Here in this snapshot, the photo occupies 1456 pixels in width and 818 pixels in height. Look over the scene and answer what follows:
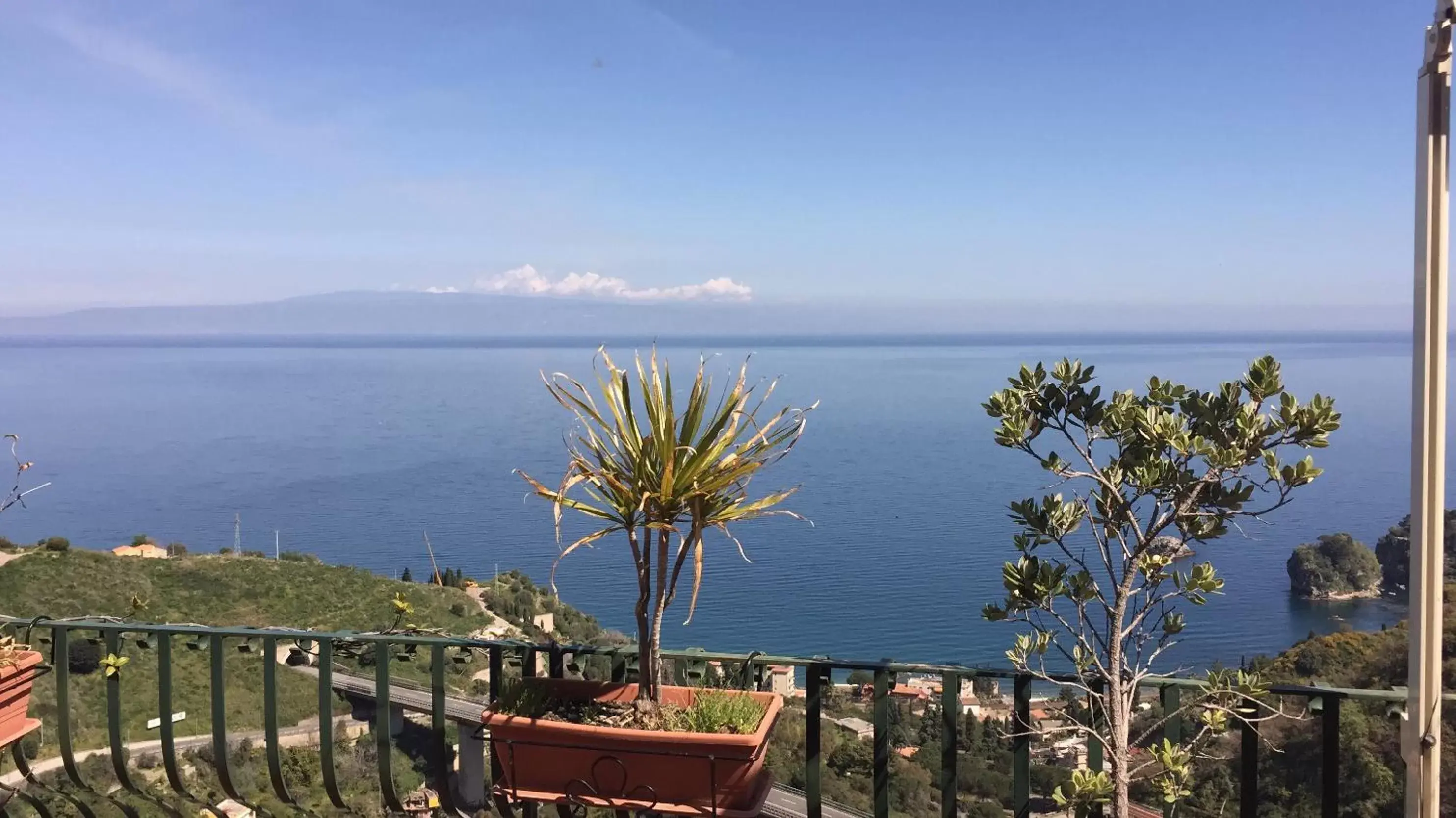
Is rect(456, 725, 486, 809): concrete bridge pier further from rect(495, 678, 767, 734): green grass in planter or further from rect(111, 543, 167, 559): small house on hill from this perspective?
rect(111, 543, 167, 559): small house on hill

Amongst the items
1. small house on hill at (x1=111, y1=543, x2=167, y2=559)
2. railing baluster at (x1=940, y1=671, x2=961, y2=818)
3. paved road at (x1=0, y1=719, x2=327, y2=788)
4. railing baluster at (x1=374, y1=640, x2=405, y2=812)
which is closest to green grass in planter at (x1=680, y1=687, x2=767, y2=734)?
railing baluster at (x1=940, y1=671, x2=961, y2=818)

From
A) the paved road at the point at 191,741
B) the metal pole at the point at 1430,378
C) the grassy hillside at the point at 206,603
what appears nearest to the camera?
the metal pole at the point at 1430,378

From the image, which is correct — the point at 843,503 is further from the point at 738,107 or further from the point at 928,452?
the point at 738,107

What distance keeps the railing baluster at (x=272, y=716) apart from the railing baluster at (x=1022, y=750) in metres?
1.63

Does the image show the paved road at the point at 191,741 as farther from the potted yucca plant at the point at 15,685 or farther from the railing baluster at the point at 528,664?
the railing baluster at the point at 528,664

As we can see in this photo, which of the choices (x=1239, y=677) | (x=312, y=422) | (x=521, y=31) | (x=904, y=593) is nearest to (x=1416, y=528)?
(x=1239, y=677)

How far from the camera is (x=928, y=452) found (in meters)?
52.3

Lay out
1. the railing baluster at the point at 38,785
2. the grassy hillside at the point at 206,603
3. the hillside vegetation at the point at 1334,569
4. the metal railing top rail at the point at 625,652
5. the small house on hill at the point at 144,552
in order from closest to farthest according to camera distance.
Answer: the metal railing top rail at the point at 625,652
the railing baluster at the point at 38,785
the grassy hillside at the point at 206,603
the hillside vegetation at the point at 1334,569
the small house on hill at the point at 144,552

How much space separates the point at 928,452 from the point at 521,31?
36.1 m

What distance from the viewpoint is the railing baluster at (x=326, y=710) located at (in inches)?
83.0

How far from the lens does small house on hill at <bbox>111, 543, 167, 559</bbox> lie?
2581 cm

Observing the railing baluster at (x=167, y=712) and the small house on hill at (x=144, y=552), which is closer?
the railing baluster at (x=167, y=712)

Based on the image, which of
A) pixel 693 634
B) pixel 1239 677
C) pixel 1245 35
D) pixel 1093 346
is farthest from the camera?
pixel 1093 346

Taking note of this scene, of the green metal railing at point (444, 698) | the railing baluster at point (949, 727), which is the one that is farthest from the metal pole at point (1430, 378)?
the railing baluster at point (949, 727)
